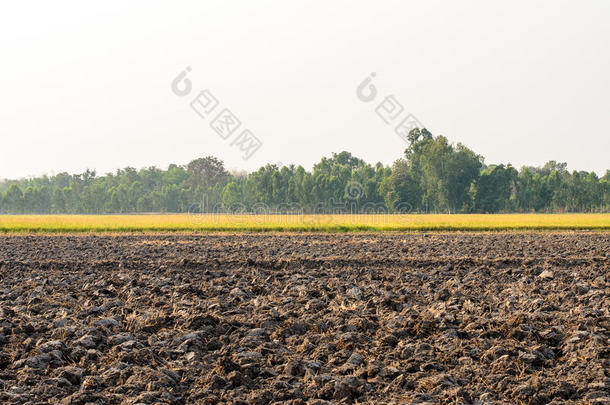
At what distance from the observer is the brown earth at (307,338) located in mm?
6570

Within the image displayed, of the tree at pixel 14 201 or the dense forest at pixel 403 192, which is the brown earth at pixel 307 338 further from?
the tree at pixel 14 201

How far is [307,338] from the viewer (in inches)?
331

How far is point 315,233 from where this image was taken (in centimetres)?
3672

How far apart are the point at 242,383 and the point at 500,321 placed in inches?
175

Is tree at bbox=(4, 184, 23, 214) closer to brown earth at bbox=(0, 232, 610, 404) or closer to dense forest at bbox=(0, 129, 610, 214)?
dense forest at bbox=(0, 129, 610, 214)

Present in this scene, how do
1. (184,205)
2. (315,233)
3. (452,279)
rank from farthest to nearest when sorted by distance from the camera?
(184,205) < (315,233) < (452,279)

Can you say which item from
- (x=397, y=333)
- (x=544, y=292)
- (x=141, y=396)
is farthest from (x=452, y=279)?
(x=141, y=396)

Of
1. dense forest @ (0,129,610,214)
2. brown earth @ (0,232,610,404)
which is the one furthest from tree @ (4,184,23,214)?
brown earth @ (0,232,610,404)

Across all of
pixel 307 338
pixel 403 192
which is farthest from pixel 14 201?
pixel 307 338

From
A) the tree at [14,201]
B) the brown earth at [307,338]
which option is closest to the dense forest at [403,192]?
the tree at [14,201]

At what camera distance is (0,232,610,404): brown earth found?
259 inches

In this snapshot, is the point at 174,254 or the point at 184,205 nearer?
the point at 174,254

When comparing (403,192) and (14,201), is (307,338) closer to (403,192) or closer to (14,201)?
(403,192)

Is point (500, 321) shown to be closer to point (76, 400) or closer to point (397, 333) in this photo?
point (397, 333)
